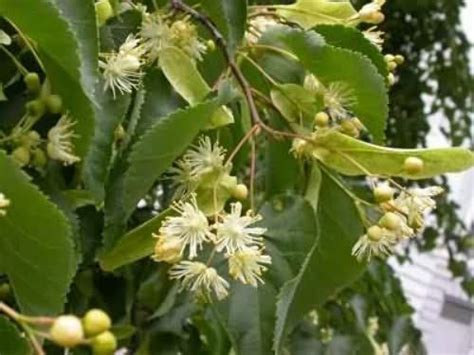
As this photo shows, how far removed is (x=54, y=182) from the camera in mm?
530

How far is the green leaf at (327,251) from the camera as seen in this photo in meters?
0.55

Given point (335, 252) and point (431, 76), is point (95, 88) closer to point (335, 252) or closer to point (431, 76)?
point (335, 252)

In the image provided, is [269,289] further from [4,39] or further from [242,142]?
[4,39]

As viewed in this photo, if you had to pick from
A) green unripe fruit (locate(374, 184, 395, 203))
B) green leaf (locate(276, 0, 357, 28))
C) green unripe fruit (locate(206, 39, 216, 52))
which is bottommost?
green unripe fruit (locate(374, 184, 395, 203))

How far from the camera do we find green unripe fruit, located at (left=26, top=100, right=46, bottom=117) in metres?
0.49

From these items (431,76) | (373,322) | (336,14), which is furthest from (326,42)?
(431,76)

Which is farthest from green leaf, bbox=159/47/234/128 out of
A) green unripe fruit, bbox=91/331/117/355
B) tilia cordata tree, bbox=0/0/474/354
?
green unripe fruit, bbox=91/331/117/355

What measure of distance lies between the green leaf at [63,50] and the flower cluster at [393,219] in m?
0.14

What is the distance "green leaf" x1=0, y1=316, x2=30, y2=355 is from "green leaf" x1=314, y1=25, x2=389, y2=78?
0.23 metres

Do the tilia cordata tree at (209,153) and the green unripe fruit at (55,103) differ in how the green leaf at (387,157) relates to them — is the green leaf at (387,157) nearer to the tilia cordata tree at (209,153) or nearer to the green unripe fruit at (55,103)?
the tilia cordata tree at (209,153)

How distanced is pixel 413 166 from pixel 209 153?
9 centimetres

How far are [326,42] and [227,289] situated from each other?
0.13m

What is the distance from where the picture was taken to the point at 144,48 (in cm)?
54

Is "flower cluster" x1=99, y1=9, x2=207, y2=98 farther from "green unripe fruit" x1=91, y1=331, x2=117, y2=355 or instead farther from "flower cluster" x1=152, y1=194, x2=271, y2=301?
"green unripe fruit" x1=91, y1=331, x2=117, y2=355
